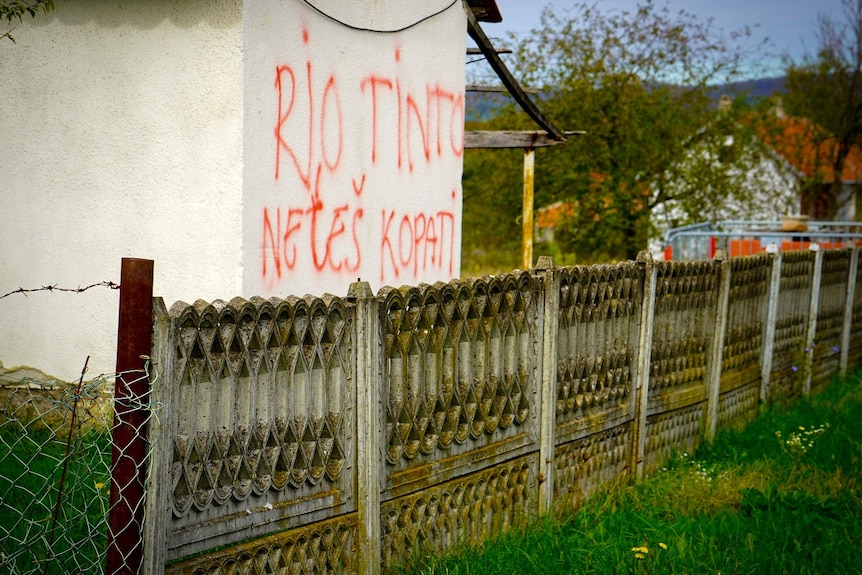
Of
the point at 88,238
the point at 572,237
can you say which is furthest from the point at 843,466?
the point at 572,237

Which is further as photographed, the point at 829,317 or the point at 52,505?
the point at 829,317

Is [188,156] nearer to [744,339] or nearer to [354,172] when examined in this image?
[354,172]

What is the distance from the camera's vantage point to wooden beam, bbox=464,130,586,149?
10.2 m

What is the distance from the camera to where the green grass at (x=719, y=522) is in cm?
499

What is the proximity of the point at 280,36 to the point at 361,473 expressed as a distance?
12.6 feet

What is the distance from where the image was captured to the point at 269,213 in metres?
6.90

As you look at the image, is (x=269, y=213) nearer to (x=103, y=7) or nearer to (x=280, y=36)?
(x=280, y=36)

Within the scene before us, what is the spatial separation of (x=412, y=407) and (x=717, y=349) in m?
4.07

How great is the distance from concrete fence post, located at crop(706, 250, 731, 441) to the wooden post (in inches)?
217

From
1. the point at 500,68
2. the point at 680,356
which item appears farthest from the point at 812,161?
the point at 680,356

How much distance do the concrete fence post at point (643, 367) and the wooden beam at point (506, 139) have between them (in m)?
3.74

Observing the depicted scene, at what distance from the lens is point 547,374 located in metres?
5.71

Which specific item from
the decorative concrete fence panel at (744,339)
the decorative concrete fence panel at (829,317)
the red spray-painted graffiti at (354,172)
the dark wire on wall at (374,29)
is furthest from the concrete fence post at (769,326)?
the dark wire on wall at (374,29)

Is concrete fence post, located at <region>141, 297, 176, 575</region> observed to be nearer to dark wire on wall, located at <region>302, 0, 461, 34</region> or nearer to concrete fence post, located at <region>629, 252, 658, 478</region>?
concrete fence post, located at <region>629, 252, 658, 478</region>
